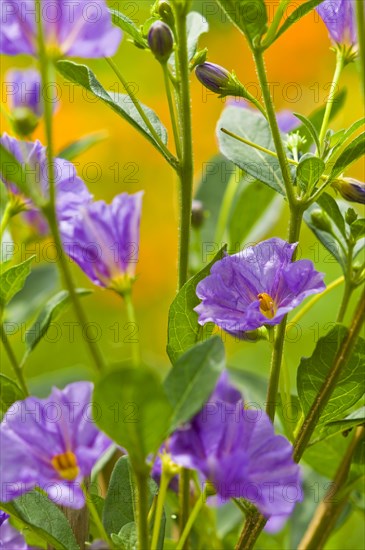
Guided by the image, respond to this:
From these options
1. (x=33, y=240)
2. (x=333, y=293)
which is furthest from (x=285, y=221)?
(x=33, y=240)

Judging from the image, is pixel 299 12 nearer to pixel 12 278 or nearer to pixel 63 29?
pixel 63 29

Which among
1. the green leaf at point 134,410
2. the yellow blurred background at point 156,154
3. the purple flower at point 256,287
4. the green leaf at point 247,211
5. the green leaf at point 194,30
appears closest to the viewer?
the green leaf at point 134,410

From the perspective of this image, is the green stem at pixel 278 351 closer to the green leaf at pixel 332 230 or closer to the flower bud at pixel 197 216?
the green leaf at pixel 332 230

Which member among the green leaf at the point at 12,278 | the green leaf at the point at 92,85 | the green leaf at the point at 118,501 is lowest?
the green leaf at the point at 118,501

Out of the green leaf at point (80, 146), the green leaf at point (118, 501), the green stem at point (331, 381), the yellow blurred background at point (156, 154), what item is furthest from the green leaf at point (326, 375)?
the yellow blurred background at point (156, 154)

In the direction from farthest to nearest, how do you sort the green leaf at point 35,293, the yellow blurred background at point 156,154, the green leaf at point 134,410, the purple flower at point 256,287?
1. the yellow blurred background at point 156,154
2. the green leaf at point 35,293
3. the purple flower at point 256,287
4. the green leaf at point 134,410

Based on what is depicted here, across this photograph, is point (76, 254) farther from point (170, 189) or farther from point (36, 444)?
point (170, 189)
